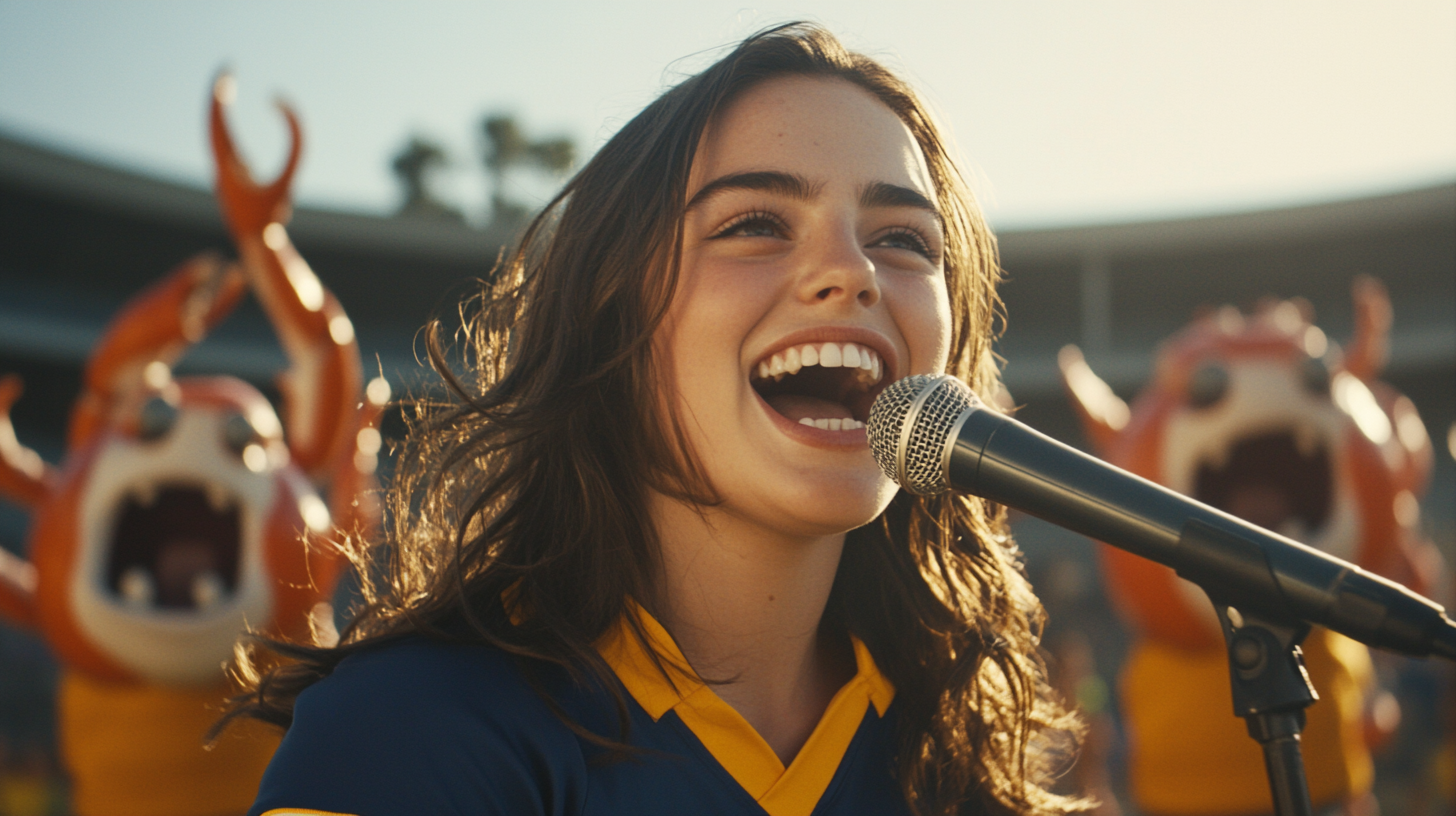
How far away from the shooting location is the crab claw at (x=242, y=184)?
461 centimetres

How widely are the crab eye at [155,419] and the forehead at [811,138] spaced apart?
378cm

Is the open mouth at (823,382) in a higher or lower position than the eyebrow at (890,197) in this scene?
lower

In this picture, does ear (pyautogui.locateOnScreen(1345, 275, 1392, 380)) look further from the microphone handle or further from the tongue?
the microphone handle

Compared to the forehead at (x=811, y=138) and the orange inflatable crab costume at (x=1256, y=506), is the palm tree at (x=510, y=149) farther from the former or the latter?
the forehead at (x=811, y=138)

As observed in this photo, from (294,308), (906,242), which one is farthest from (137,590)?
(906,242)

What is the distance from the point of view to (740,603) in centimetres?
168

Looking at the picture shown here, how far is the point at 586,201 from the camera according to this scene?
71.8 inches

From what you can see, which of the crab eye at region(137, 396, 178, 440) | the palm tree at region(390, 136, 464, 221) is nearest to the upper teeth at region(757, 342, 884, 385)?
the crab eye at region(137, 396, 178, 440)

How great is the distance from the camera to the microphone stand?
3.65ft

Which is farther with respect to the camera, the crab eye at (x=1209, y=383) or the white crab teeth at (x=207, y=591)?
the crab eye at (x=1209, y=383)

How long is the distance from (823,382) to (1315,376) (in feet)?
11.9

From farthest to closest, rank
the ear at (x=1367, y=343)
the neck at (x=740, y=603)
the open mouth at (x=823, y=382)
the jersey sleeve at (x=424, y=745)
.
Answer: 1. the ear at (x=1367, y=343)
2. the neck at (x=740, y=603)
3. the open mouth at (x=823, y=382)
4. the jersey sleeve at (x=424, y=745)

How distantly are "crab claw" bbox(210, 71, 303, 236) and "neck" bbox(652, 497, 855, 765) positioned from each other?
11.6 feet

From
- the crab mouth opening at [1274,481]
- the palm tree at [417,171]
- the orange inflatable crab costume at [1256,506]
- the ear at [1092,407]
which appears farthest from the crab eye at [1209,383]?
the palm tree at [417,171]
